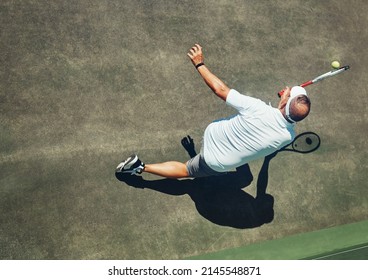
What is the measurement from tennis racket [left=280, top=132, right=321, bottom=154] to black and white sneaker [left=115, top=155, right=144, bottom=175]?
2.21m

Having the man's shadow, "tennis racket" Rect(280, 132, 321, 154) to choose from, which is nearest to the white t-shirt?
the man's shadow

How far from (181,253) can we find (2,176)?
2551mm

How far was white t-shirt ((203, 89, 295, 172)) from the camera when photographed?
5.04 meters

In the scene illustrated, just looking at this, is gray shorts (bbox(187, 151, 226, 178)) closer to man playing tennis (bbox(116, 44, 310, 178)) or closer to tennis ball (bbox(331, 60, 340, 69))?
man playing tennis (bbox(116, 44, 310, 178))

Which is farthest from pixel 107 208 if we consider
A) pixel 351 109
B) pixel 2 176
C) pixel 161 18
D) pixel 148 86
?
pixel 351 109

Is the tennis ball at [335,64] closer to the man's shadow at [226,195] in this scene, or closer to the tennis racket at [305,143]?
the tennis racket at [305,143]

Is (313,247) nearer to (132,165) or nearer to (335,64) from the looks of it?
(335,64)

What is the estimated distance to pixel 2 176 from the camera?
18.3 ft

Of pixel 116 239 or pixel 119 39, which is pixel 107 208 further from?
pixel 119 39

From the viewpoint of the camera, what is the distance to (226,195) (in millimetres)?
6176

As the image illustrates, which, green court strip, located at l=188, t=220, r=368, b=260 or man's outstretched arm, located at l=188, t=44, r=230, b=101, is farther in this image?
green court strip, located at l=188, t=220, r=368, b=260

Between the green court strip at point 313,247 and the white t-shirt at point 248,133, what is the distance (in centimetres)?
143

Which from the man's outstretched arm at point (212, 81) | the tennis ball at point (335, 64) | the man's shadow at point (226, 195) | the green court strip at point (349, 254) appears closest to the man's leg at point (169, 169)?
the man's shadow at point (226, 195)

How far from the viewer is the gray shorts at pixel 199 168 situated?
5.53m
